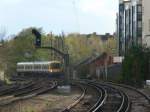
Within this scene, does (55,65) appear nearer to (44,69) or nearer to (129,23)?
(44,69)

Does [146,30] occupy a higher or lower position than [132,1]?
lower

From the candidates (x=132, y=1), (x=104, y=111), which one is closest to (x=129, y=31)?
(x=132, y=1)

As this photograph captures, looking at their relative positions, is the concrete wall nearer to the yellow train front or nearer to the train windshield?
the train windshield

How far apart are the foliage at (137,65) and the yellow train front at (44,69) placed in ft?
93.6

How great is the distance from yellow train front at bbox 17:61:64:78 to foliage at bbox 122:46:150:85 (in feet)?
93.6

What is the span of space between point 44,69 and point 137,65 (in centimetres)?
3513

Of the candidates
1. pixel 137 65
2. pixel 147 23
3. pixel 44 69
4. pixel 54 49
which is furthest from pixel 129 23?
pixel 54 49

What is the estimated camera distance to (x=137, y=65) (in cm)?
5844

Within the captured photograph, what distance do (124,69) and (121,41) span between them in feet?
202

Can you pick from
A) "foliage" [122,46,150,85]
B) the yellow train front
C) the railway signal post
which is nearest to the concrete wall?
"foliage" [122,46,150,85]

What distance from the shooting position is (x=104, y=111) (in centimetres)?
2559

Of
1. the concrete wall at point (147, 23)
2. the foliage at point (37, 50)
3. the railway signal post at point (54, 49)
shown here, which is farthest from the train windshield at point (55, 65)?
the railway signal post at point (54, 49)

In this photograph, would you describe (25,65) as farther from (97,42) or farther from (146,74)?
(97,42)

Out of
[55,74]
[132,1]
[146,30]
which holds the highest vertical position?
[132,1]
